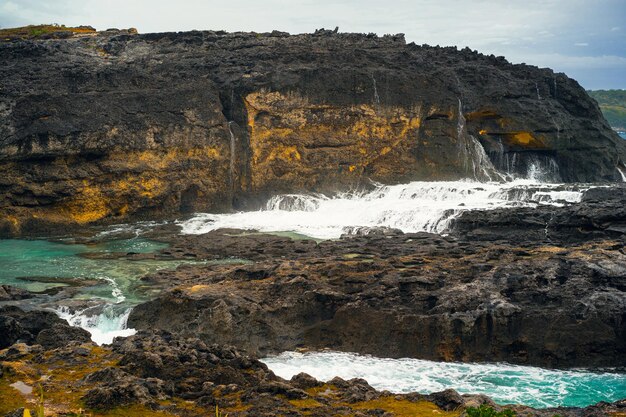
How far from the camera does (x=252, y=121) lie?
42406mm

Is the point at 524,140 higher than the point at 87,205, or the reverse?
the point at 524,140

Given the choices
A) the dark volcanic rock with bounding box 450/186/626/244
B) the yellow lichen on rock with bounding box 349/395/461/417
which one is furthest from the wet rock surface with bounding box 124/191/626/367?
the yellow lichen on rock with bounding box 349/395/461/417

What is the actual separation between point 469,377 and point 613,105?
163m

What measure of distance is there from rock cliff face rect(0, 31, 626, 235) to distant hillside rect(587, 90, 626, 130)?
4179 inches

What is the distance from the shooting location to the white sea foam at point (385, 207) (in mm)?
36406

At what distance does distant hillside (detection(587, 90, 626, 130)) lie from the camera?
15029 cm

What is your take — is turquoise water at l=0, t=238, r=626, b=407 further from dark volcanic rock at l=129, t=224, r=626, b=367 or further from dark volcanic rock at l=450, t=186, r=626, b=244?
dark volcanic rock at l=450, t=186, r=626, b=244

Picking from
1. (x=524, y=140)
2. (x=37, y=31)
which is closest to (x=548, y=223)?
(x=524, y=140)

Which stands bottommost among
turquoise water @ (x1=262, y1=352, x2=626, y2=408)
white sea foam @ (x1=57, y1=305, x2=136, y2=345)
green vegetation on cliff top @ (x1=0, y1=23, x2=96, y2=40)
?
turquoise water @ (x1=262, y1=352, x2=626, y2=408)

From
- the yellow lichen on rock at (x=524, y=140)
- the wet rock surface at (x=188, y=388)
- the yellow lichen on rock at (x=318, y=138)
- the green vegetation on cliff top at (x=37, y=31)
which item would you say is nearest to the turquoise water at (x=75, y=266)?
the wet rock surface at (x=188, y=388)

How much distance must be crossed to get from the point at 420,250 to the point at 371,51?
22293mm

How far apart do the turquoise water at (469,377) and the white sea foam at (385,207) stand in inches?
619

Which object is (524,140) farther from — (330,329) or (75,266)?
(330,329)

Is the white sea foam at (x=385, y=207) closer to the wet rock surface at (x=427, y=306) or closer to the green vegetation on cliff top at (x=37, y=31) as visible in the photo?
the wet rock surface at (x=427, y=306)
